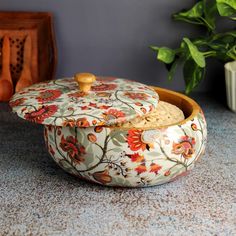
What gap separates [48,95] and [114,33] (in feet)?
2.55

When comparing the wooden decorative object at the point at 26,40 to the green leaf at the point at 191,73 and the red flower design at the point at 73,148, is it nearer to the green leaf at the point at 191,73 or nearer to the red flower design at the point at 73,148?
the green leaf at the point at 191,73

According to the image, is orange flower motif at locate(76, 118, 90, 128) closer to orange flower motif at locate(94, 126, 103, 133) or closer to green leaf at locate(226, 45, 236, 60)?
orange flower motif at locate(94, 126, 103, 133)

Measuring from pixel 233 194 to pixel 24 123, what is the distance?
77 cm

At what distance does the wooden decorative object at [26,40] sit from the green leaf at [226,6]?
63 cm

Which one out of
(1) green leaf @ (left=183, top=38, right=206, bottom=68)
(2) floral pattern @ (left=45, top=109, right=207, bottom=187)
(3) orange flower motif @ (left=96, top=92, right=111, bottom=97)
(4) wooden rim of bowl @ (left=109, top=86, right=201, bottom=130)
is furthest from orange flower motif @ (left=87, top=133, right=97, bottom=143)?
(1) green leaf @ (left=183, top=38, right=206, bottom=68)

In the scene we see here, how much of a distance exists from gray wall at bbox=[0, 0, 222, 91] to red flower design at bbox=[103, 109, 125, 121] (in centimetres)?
85

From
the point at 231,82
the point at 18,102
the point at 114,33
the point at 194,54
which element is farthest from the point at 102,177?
the point at 114,33

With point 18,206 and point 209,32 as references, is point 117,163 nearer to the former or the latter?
point 18,206

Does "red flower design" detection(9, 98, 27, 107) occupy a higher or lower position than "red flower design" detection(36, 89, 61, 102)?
lower

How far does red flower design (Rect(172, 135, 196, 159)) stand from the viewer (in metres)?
1.11

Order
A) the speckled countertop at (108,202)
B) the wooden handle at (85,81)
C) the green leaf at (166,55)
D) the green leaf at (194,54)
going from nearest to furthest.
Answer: the speckled countertop at (108,202) → the wooden handle at (85,81) → the green leaf at (194,54) → the green leaf at (166,55)

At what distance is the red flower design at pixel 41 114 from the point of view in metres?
1.05

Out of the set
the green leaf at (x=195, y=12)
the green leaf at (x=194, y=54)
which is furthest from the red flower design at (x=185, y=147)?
the green leaf at (x=195, y=12)

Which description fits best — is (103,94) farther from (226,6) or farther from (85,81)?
(226,6)
